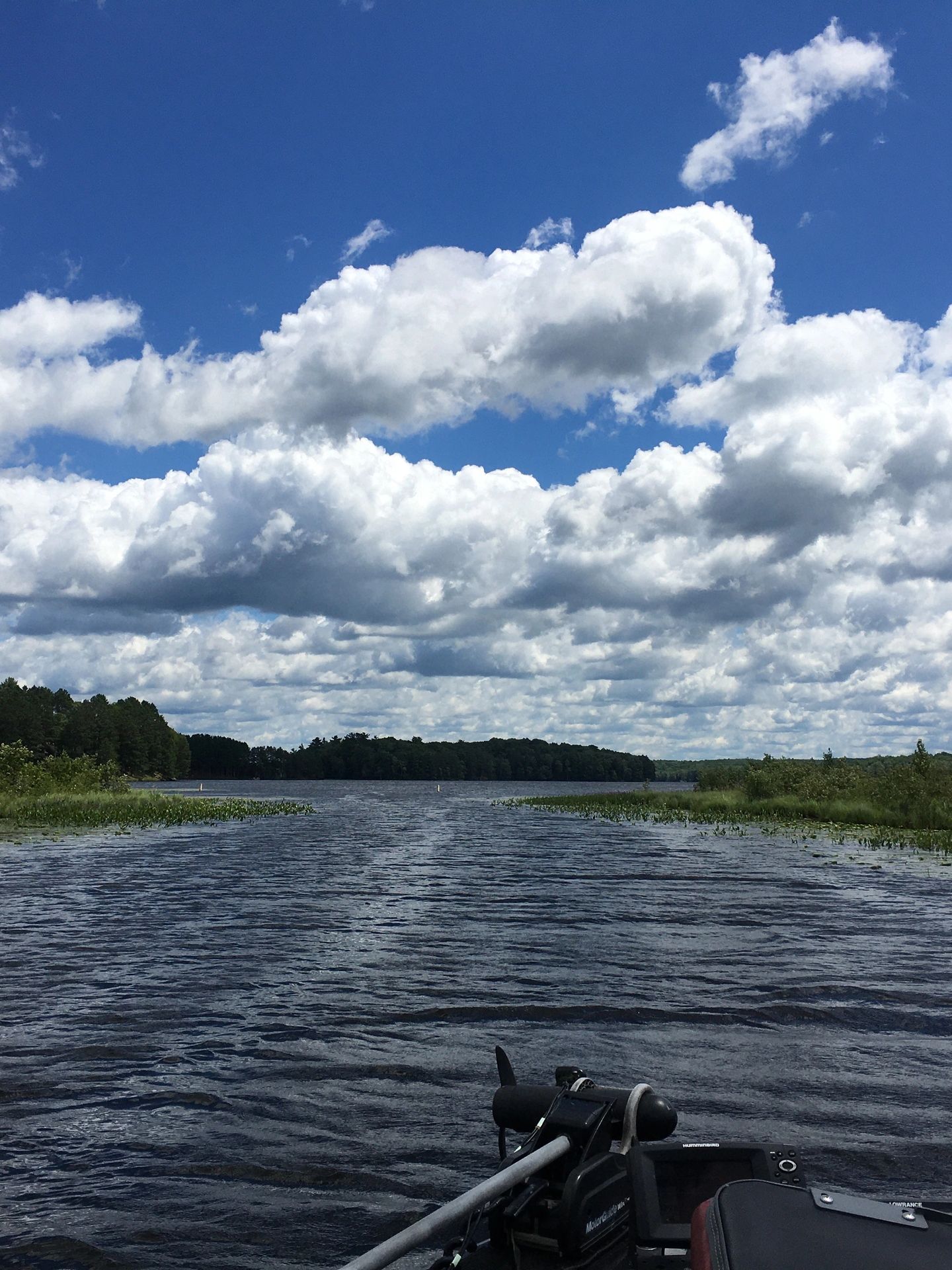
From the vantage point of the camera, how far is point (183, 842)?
49.1 meters

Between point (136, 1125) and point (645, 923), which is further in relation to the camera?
point (645, 923)

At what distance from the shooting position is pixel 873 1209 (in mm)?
3742

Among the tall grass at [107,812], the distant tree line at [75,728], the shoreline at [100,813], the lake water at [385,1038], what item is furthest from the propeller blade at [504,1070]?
the distant tree line at [75,728]

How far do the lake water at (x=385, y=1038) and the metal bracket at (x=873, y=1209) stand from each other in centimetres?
515

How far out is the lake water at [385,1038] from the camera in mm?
8703

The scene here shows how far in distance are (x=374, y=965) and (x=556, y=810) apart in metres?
70.1

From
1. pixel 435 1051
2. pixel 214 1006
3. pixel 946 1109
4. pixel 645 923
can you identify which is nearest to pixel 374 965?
pixel 214 1006

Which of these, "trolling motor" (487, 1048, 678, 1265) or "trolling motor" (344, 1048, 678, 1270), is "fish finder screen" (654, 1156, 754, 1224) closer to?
"trolling motor" (487, 1048, 678, 1265)

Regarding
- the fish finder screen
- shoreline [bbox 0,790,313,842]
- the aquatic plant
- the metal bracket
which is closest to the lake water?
the fish finder screen

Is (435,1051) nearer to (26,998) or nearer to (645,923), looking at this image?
(26,998)

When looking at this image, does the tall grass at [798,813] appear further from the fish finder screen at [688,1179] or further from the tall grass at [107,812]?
the fish finder screen at [688,1179]

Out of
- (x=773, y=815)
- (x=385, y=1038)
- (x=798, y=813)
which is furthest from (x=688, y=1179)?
(x=773, y=815)

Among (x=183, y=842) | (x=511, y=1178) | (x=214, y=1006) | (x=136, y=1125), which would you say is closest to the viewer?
(x=511, y=1178)

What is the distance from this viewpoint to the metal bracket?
Answer: 367 cm
